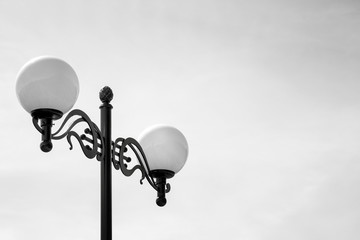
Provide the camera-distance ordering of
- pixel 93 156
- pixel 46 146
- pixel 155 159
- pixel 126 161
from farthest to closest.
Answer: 1. pixel 155 159
2. pixel 126 161
3. pixel 93 156
4. pixel 46 146

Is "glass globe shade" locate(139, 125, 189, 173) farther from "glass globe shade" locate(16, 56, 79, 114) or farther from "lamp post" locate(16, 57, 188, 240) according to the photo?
"glass globe shade" locate(16, 56, 79, 114)

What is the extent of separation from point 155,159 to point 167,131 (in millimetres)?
322

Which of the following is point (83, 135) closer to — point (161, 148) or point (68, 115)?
point (68, 115)

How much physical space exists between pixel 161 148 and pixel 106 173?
3.67 feet

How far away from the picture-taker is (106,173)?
23.2 feet

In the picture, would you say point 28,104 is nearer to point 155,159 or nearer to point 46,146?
point 46,146

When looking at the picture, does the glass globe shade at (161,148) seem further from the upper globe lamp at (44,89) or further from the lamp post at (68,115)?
the upper globe lamp at (44,89)

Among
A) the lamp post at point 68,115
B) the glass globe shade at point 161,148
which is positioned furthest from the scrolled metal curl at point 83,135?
the glass globe shade at point 161,148

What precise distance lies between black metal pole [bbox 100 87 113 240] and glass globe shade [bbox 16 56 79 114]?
0.61 m

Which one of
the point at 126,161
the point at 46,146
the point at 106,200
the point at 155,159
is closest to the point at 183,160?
the point at 155,159

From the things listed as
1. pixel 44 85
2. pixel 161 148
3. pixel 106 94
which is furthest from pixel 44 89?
pixel 161 148

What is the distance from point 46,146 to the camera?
21.3 feet

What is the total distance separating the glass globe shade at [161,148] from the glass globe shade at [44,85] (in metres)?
1.53

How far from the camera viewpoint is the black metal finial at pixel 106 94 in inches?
292
